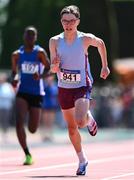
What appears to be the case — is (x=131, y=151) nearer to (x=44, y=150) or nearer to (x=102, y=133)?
(x=44, y=150)

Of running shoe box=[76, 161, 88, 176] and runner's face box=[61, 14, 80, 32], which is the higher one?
runner's face box=[61, 14, 80, 32]

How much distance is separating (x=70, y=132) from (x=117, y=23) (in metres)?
43.0

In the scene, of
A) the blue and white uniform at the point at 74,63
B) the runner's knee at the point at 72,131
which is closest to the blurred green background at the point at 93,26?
the runner's knee at the point at 72,131

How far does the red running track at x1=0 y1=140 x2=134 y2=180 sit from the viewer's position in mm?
13188

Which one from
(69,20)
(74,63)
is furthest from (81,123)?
(69,20)

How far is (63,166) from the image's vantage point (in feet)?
50.8

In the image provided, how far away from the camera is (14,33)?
2039 inches

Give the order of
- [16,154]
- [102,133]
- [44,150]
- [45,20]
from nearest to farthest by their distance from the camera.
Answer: [16,154]
[44,150]
[102,133]
[45,20]

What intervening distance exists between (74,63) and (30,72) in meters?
2.66

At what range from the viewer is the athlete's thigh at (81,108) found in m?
13.1

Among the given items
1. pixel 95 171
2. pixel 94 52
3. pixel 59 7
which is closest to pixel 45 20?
pixel 59 7

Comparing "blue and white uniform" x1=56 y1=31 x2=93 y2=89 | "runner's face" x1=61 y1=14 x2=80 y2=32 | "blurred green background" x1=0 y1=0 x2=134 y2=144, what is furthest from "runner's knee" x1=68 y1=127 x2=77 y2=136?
"blurred green background" x1=0 y1=0 x2=134 y2=144

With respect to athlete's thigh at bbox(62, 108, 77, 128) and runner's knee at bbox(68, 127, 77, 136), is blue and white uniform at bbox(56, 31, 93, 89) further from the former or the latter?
runner's knee at bbox(68, 127, 77, 136)

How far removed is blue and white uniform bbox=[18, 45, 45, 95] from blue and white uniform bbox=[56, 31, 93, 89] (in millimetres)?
2533
